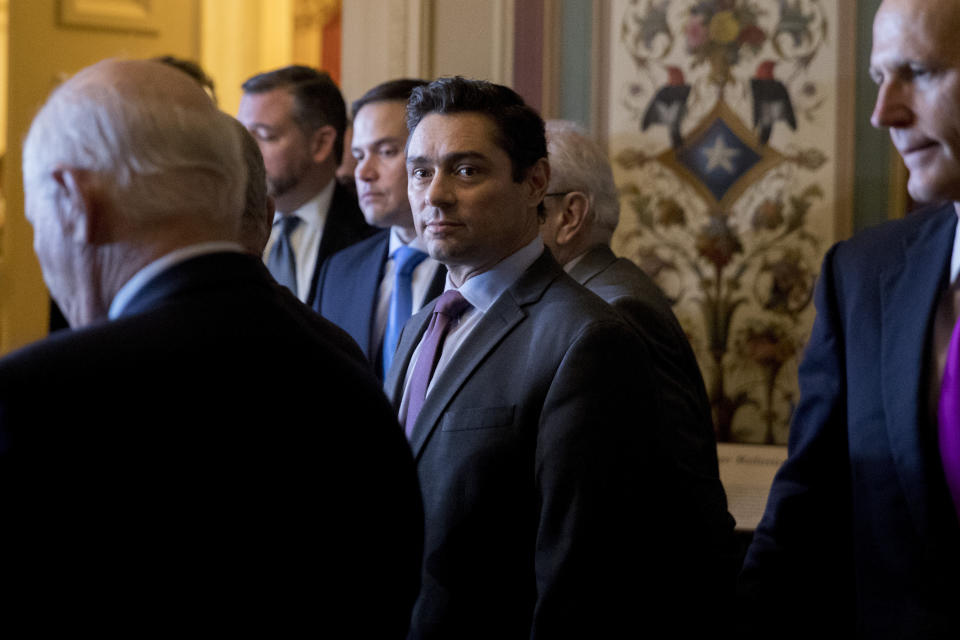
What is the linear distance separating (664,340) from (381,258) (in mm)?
1057

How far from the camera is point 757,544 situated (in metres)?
1.63

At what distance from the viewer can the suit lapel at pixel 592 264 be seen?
266 centimetres

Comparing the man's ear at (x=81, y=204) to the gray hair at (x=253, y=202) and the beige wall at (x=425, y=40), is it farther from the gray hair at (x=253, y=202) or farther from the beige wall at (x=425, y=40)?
the beige wall at (x=425, y=40)

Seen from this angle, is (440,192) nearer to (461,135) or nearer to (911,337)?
(461,135)

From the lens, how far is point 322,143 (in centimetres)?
363

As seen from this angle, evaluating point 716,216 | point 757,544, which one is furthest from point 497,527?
point 716,216

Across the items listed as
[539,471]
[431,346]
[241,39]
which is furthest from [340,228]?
[241,39]

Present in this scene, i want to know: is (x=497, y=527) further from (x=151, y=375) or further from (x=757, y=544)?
(x=151, y=375)

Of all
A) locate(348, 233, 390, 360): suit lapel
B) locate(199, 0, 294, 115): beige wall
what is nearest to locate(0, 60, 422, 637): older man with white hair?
locate(348, 233, 390, 360): suit lapel

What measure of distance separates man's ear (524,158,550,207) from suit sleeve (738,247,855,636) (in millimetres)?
766

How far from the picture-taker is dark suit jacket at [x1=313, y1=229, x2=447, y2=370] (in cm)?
306

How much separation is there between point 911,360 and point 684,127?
6.48 ft

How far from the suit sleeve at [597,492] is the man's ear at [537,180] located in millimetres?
474

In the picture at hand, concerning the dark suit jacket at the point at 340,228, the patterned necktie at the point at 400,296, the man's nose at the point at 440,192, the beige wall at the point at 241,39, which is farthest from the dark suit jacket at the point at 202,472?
the beige wall at the point at 241,39
